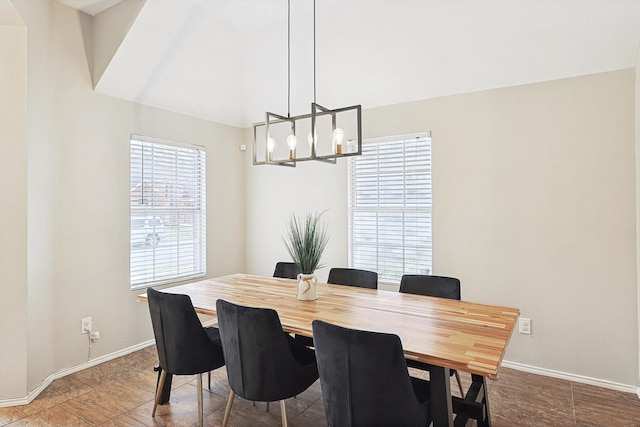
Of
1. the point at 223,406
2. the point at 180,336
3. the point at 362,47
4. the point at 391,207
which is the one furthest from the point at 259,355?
the point at 362,47

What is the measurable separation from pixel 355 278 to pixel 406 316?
1.06 m

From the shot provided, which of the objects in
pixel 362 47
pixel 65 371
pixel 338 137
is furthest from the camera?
pixel 362 47

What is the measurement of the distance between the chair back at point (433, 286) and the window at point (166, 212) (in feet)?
8.53

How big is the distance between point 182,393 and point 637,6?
423cm

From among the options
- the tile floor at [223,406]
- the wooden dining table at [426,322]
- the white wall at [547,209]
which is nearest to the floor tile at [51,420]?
the tile floor at [223,406]

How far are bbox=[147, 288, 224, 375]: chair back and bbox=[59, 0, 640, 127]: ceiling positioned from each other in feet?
7.35

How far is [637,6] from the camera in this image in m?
2.53

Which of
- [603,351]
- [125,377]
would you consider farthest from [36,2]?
[603,351]

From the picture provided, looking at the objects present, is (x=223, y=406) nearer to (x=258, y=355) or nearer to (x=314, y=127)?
(x=258, y=355)

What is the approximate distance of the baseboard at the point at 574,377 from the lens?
2.90 metres

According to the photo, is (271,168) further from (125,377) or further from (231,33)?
(125,377)

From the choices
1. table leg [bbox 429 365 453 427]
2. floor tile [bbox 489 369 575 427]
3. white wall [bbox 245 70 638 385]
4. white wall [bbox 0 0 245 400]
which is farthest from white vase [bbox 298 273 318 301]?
white wall [bbox 0 0 245 400]

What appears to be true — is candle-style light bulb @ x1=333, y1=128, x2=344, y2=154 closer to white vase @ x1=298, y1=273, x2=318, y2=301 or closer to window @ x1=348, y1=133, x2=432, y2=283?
white vase @ x1=298, y1=273, x2=318, y2=301

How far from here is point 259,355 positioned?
1980mm
